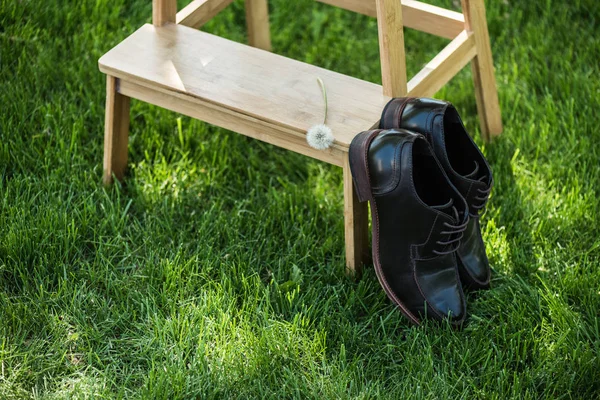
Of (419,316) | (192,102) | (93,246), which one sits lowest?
(93,246)

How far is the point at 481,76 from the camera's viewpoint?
2793mm

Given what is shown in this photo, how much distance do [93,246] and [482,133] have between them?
138 cm

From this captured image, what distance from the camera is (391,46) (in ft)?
7.35

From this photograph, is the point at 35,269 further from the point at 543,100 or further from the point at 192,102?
the point at 543,100

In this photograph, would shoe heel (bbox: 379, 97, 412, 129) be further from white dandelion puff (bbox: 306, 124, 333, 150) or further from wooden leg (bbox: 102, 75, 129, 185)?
wooden leg (bbox: 102, 75, 129, 185)

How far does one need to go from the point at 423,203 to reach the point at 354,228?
258 mm

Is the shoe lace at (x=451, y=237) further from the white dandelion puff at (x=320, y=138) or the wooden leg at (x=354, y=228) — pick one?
the white dandelion puff at (x=320, y=138)

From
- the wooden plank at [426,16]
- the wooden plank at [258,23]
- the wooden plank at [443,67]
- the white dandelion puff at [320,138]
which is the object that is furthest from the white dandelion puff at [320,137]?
the wooden plank at [258,23]

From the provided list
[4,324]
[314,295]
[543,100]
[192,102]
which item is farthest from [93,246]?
[543,100]

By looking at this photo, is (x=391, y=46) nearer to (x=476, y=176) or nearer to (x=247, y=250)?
(x=476, y=176)

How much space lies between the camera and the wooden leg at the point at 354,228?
2283 mm

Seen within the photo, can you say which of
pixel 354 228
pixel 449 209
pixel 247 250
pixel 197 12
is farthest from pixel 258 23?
pixel 449 209

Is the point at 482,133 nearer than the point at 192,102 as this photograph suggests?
No

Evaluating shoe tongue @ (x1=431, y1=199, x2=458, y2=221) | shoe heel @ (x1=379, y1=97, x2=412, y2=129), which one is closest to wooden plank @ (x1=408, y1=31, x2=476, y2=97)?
shoe heel @ (x1=379, y1=97, x2=412, y2=129)
